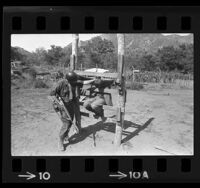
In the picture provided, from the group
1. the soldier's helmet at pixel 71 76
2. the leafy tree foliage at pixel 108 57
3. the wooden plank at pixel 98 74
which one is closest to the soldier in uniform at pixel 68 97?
the soldier's helmet at pixel 71 76

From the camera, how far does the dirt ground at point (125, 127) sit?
647 cm

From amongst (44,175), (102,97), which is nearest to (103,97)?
(102,97)

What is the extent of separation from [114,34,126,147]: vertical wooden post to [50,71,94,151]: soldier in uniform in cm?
61

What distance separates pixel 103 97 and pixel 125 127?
808 mm

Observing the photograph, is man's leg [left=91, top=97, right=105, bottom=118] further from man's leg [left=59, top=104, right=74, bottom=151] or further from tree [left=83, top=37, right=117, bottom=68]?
tree [left=83, top=37, right=117, bottom=68]

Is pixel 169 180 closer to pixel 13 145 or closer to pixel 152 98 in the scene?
pixel 152 98

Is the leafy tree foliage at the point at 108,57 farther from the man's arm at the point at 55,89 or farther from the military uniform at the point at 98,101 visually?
the man's arm at the point at 55,89

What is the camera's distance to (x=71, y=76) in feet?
21.1

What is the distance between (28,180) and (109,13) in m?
3.60

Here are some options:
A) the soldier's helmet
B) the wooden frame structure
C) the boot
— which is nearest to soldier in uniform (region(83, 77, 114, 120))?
the wooden frame structure

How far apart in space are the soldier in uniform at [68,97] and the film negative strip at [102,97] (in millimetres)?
20

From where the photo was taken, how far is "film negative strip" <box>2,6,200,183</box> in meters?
6.23

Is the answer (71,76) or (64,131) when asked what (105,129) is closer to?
(64,131)

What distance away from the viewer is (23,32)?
20.5 feet
